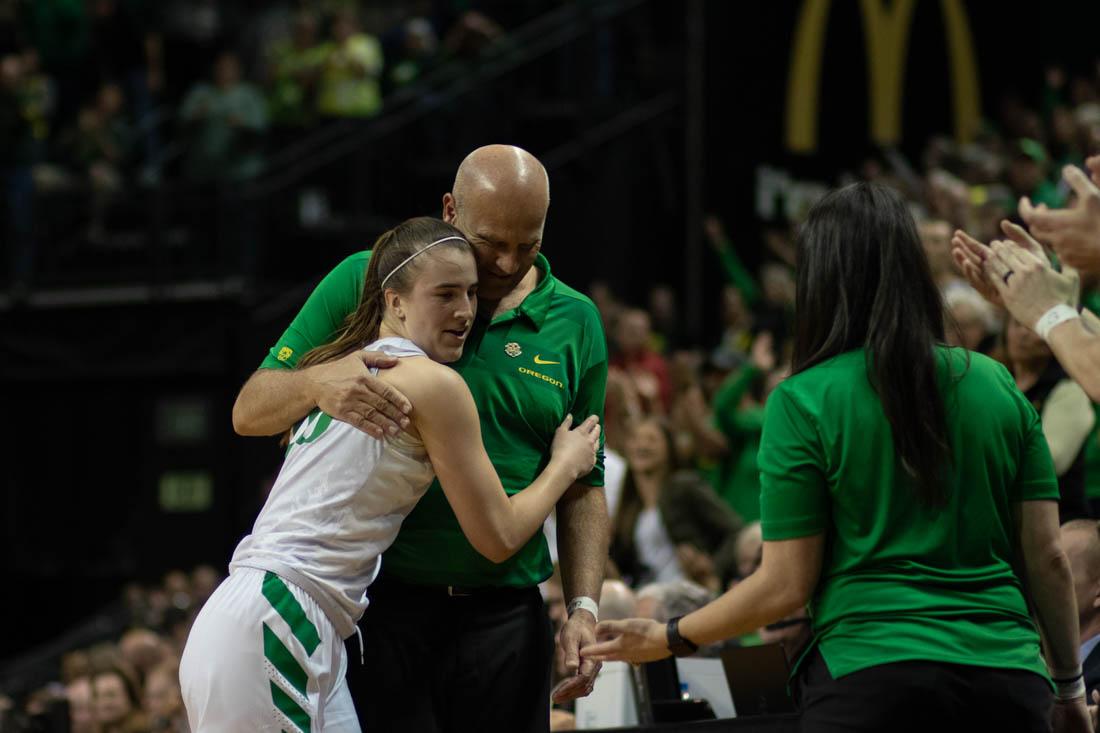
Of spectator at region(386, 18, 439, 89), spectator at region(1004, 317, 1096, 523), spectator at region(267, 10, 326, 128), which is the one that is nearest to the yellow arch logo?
spectator at region(386, 18, 439, 89)

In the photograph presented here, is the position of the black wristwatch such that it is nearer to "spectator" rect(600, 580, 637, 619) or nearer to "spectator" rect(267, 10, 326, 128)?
"spectator" rect(600, 580, 637, 619)

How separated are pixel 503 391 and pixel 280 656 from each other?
2.44ft

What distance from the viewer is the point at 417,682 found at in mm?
3348

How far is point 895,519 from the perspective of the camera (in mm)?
2828

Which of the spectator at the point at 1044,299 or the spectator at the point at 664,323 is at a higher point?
the spectator at the point at 664,323

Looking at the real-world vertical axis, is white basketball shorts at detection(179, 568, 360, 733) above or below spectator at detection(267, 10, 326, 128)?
below

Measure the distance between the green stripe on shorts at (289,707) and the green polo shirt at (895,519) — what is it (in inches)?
37.3

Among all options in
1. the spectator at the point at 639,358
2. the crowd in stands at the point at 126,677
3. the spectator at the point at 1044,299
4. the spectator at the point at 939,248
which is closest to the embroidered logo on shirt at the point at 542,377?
the spectator at the point at 1044,299

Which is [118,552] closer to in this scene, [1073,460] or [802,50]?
[802,50]

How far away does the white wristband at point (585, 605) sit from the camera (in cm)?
352

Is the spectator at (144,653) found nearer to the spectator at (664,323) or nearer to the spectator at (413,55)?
the spectator at (664,323)

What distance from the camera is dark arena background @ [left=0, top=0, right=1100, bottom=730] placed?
36.6ft

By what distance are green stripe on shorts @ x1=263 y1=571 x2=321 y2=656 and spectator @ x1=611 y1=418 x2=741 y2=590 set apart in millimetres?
4024

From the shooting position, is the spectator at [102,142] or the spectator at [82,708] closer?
the spectator at [82,708]
